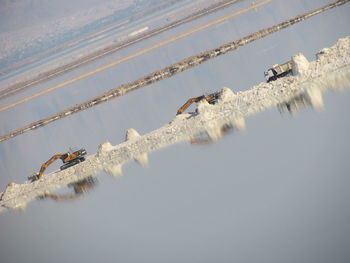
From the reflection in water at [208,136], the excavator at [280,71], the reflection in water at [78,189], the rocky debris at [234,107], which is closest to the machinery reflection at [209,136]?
the reflection in water at [208,136]

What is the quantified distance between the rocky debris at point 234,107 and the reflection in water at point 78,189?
83cm

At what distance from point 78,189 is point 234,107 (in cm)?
799

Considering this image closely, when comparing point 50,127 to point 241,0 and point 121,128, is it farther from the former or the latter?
point 241,0

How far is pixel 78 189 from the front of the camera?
120 ft

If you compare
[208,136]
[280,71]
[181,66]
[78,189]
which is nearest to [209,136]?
[208,136]

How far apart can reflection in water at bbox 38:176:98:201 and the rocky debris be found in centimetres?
83

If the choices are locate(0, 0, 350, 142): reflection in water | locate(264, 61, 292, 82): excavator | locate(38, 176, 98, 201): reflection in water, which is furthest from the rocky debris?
locate(0, 0, 350, 142): reflection in water

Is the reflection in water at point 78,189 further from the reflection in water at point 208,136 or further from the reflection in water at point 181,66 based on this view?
the reflection in water at point 181,66

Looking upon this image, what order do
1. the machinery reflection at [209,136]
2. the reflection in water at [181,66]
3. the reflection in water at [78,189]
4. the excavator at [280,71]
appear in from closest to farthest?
the machinery reflection at [209,136] < the reflection in water at [78,189] < the excavator at [280,71] < the reflection in water at [181,66]

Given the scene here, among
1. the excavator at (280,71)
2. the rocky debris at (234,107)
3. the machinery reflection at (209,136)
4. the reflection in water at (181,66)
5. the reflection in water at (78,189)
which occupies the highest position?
the reflection in water at (181,66)

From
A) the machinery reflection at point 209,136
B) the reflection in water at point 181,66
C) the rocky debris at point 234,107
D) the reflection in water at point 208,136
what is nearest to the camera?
the machinery reflection at point 209,136

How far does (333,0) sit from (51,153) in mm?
29347

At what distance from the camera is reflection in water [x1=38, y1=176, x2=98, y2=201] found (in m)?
35.6

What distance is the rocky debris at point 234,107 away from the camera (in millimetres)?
33500
